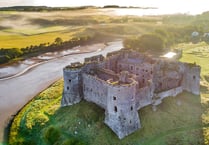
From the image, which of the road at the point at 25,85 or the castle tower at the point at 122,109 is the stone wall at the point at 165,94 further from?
the road at the point at 25,85

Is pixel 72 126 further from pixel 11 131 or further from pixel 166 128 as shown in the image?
pixel 166 128

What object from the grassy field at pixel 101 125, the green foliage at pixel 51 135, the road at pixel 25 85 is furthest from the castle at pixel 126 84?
the road at pixel 25 85

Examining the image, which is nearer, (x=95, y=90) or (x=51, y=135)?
(x=51, y=135)

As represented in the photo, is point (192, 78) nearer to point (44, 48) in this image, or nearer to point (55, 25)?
point (44, 48)

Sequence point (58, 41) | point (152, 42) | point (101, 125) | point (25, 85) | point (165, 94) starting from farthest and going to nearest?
1. point (58, 41)
2. point (152, 42)
3. point (25, 85)
4. point (165, 94)
5. point (101, 125)

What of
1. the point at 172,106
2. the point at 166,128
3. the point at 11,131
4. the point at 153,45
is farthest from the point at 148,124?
the point at 153,45

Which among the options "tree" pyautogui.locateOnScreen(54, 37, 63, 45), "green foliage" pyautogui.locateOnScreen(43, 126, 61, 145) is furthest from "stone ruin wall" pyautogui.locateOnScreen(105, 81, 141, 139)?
"tree" pyautogui.locateOnScreen(54, 37, 63, 45)

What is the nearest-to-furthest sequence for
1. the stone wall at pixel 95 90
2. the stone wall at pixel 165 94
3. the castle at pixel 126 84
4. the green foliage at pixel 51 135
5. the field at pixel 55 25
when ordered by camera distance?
the castle at pixel 126 84, the green foliage at pixel 51 135, the stone wall at pixel 95 90, the stone wall at pixel 165 94, the field at pixel 55 25

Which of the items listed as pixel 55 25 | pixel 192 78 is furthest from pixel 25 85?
pixel 55 25
